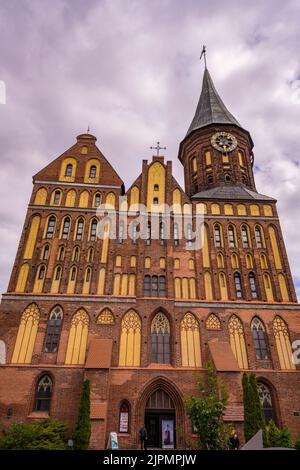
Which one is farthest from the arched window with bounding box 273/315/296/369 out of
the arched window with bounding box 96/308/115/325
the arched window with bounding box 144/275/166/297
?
the arched window with bounding box 96/308/115/325

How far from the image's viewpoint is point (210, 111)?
114 feet

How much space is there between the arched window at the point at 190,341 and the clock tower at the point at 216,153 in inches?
535

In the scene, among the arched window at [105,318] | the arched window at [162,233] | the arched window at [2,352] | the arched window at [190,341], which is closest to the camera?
the arched window at [2,352]

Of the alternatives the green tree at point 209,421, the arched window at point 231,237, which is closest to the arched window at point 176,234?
the arched window at point 231,237

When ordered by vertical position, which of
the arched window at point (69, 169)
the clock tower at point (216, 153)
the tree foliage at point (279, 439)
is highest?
the clock tower at point (216, 153)

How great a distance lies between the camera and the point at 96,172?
1030 inches

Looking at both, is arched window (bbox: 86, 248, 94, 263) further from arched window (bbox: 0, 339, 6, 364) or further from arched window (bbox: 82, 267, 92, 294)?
arched window (bbox: 0, 339, 6, 364)

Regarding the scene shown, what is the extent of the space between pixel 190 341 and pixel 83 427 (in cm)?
808

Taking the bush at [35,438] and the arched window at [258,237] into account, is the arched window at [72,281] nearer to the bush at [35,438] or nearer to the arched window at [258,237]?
the bush at [35,438]

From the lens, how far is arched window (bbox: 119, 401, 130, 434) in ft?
56.7

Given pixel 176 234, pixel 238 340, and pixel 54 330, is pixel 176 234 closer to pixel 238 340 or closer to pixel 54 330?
pixel 238 340

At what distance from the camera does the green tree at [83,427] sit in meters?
14.6
